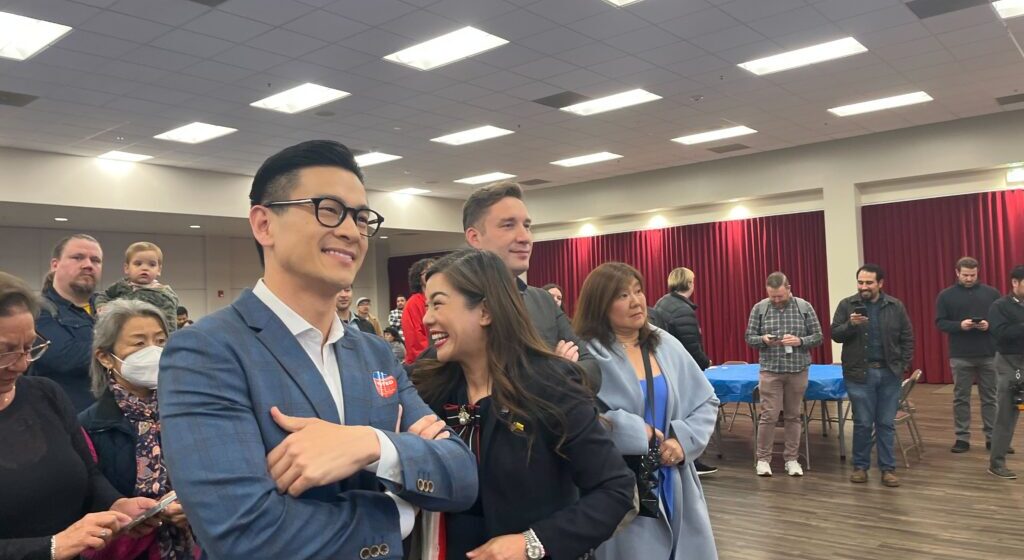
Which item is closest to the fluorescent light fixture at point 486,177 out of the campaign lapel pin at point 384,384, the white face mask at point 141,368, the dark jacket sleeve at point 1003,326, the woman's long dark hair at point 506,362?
the dark jacket sleeve at point 1003,326

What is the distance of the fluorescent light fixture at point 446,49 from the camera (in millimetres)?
6586

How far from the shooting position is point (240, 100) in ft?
26.2

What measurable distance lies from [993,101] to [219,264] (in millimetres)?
14673

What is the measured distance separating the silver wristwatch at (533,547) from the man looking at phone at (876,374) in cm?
470

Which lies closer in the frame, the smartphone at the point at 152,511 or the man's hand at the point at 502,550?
the man's hand at the point at 502,550

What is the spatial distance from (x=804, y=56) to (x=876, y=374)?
370cm

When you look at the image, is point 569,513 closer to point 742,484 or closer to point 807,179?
point 742,484

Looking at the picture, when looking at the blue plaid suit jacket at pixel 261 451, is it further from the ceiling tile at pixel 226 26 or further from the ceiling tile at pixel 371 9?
the ceiling tile at pixel 226 26

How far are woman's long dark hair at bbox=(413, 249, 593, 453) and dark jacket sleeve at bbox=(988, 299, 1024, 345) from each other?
534cm

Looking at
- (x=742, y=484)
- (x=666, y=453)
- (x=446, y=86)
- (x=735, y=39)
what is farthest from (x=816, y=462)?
(x=446, y=86)

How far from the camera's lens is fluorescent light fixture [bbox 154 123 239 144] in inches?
362

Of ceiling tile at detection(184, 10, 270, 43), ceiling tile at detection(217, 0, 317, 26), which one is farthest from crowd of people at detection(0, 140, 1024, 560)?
ceiling tile at detection(184, 10, 270, 43)

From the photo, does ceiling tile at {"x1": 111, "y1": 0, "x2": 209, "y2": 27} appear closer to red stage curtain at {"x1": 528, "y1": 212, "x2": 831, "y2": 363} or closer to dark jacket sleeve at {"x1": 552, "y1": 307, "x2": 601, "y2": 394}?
dark jacket sleeve at {"x1": 552, "y1": 307, "x2": 601, "y2": 394}

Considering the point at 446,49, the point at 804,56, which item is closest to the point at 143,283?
the point at 446,49
